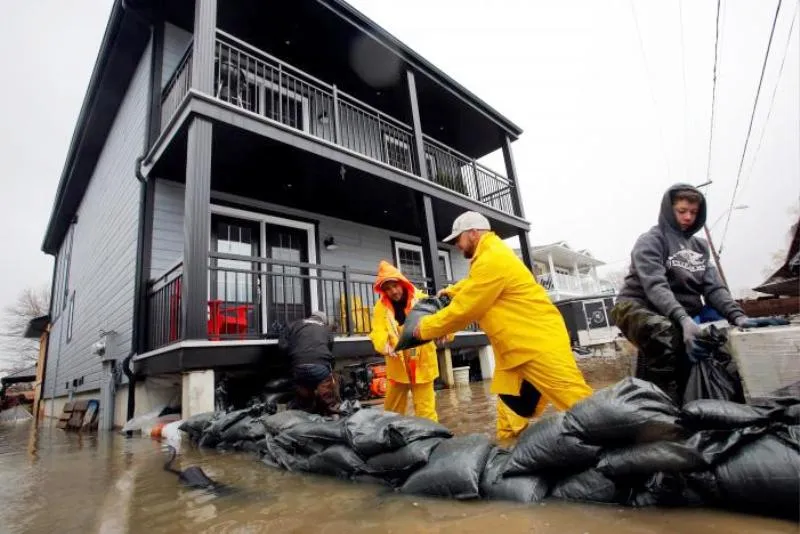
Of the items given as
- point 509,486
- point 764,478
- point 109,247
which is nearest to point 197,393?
point 509,486

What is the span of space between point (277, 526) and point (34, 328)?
18.7 m

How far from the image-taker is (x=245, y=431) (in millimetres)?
3238

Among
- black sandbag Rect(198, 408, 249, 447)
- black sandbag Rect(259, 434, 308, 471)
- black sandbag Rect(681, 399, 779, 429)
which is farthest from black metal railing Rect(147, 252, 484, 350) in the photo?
black sandbag Rect(681, 399, 779, 429)

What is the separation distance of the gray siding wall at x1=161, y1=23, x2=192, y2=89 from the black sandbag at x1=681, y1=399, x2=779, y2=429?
314 inches

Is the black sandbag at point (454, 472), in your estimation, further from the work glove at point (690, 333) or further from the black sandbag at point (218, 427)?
the black sandbag at point (218, 427)

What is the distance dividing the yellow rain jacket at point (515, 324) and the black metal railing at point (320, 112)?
13.1 feet

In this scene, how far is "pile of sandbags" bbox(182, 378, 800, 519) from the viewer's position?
126cm

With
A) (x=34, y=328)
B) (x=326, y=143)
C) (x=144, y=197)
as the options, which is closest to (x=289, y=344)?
(x=326, y=143)

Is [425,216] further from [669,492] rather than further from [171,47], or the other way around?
[669,492]

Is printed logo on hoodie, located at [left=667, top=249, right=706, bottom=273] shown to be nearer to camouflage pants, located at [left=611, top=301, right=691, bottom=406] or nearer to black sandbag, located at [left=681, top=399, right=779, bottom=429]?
camouflage pants, located at [left=611, top=301, right=691, bottom=406]

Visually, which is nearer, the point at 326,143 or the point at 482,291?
the point at 482,291

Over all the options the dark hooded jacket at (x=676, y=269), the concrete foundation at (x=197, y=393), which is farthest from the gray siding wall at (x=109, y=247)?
the dark hooded jacket at (x=676, y=269)

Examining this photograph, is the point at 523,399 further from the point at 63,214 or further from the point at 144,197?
the point at 63,214

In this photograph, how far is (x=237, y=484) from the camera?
225 cm
